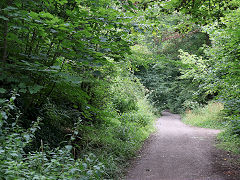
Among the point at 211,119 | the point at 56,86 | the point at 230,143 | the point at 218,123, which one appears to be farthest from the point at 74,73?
Result: the point at 211,119

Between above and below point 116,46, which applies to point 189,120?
below

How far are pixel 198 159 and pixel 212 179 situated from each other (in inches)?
67.4

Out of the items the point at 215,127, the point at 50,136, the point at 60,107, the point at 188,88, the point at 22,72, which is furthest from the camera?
the point at 188,88

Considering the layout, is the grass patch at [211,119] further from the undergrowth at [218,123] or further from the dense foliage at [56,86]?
the dense foliage at [56,86]

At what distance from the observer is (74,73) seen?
207 inches

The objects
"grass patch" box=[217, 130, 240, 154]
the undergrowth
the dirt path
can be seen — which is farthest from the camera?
the undergrowth

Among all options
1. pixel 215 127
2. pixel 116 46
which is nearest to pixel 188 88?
pixel 215 127

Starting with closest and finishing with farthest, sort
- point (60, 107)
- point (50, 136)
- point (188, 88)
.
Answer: point (50, 136) → point (60, 107) → point (188, 88)

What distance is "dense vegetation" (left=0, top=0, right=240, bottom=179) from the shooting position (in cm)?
271

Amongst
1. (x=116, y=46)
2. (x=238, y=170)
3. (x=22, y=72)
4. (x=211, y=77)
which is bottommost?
(x=238, y=170)

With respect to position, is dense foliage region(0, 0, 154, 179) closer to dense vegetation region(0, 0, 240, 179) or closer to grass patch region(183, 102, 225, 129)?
dense vegetation region(0, 0, 240, 179)

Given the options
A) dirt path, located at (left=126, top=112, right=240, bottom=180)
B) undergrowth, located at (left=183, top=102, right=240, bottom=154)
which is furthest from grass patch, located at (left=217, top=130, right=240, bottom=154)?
dirt path, located at (left=126, top=112, right=240, bottom=180)

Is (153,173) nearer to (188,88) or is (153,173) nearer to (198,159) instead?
(198,159)

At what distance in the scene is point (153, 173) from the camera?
5137 millimetres
